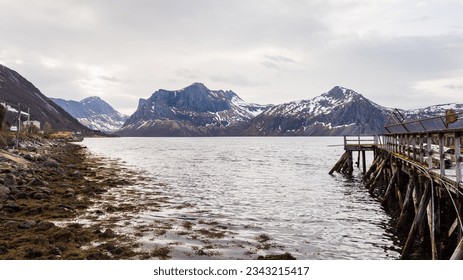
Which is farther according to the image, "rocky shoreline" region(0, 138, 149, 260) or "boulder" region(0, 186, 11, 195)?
"boulder" region(0, 186, 11, 195)

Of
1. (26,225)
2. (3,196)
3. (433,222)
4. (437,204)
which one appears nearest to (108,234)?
(26,225)

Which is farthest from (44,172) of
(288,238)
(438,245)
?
(438,245)

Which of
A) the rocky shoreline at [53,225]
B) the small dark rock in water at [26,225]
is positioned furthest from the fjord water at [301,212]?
the small dark rock in water at [26,225]

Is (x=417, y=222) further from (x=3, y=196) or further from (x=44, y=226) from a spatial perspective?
(x=3, y=196)

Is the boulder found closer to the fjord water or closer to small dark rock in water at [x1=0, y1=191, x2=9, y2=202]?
small dark rock in water at [x1=0, y1=191, x2=9, y2=202]

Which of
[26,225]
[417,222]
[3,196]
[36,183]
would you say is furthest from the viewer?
[36,183]

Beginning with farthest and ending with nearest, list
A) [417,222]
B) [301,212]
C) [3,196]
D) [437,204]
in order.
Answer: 1. [301,212]
2. [3,196]
3. [417,222]
4. [437,204]

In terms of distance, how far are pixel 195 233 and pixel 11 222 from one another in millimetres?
7718

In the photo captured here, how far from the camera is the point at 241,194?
28.6 m

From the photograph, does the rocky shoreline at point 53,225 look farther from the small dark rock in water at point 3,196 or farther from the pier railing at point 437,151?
the pier railing at point 437,151

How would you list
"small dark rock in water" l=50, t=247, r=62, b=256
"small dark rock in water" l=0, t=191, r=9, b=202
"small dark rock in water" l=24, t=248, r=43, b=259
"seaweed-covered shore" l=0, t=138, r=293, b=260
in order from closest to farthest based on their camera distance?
"small dark rock in water" l=24, t=248, r=43, b=259, "small dark rock in water" l=50, t=247, r=62, b=256, "seaweed-covered shore" l=0, t=138, r=293, b=260, "small dark rock in water" l=0, t=191, r=9, b=202

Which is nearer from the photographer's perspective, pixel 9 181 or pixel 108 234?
pixel 108 234

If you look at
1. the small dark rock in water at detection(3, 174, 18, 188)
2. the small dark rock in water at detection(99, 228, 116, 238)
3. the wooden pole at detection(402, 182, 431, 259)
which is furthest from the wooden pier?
the small dark rock in water at detection(3, 174, 18, 188)
